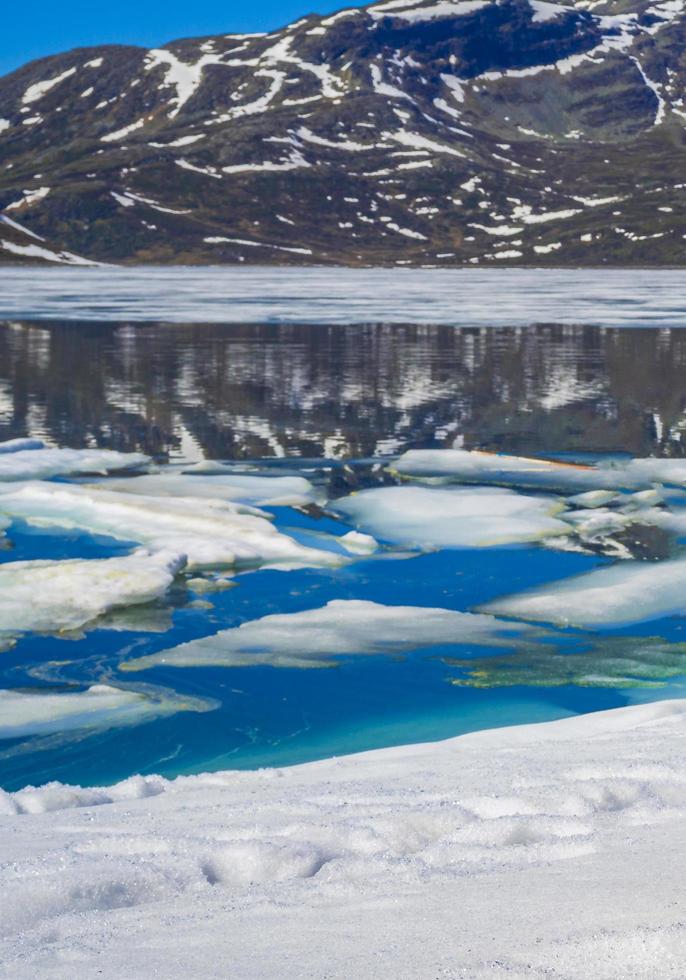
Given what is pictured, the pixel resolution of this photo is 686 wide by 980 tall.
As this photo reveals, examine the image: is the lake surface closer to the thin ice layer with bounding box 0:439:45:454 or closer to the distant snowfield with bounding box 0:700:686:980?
the thin ice layer with bounding box 0:439:45:454

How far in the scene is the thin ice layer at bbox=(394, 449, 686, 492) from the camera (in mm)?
13797

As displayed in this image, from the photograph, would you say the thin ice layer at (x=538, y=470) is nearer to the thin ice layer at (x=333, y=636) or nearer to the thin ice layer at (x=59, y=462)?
the thin ice layer at (x=59, y=462)

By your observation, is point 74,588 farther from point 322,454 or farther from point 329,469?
point 322,454

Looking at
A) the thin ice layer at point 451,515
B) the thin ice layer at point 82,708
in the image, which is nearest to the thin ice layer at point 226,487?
the thin ice layer at point 451,515

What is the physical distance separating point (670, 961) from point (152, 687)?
15.6 ft

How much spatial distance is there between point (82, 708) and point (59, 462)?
7.76 metres

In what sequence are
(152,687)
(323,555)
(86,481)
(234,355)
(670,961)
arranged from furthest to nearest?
(234,355)
(86,481)
(323,555)
(152,687)
(670,961)

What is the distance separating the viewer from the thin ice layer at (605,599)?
8873 millimetres

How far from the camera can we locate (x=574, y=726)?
656 cm

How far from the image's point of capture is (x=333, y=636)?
8344mm

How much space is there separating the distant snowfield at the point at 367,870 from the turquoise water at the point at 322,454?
108cm

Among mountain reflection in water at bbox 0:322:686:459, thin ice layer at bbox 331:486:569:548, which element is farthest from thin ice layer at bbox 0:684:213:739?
mountain reflection in water at bbox 0:322:686:459

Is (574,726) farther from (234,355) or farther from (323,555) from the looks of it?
(234,355)

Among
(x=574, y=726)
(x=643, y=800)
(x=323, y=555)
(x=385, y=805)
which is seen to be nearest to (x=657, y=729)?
(x=574, y=726)
